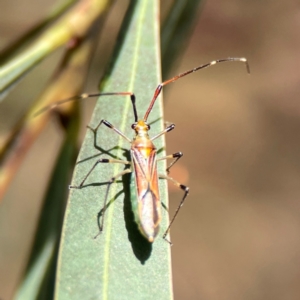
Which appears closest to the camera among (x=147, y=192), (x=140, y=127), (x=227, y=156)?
(x=147, y=192)

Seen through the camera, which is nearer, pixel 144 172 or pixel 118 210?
pixel 118 210

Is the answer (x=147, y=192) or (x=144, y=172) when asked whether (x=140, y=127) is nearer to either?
(x=144, y=172)

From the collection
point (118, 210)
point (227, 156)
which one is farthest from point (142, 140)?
point (227, 156)

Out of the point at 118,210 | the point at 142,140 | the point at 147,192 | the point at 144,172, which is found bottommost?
the point at 118,210

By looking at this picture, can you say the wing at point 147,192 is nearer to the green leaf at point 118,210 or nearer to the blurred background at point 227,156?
the green leaf at point 118,210

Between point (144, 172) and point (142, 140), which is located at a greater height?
point (142, 140)

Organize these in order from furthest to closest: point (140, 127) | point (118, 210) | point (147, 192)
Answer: point (140, 127)
point (147, 192)
point (118, 210)

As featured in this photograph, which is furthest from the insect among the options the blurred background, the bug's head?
the blurred background

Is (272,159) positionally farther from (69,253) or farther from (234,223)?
(69,253)

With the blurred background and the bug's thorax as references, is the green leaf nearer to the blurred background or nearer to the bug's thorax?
the bug's thorax
